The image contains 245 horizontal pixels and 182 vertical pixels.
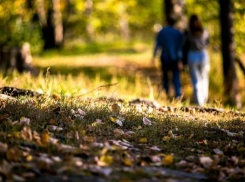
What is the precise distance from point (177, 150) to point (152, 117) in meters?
1.17

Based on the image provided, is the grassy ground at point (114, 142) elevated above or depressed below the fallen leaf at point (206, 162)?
above

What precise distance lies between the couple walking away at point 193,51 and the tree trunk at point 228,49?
137cm

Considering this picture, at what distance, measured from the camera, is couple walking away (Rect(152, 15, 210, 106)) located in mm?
9141

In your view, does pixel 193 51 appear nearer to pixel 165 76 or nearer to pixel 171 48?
pixel 171 48

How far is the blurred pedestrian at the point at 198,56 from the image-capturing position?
9.12 meters

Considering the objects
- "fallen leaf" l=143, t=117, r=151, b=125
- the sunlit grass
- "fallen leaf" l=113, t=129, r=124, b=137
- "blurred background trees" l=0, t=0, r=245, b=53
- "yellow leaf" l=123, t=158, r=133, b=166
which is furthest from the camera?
"blurred background trees" l=0, t=0, r=245, b=53

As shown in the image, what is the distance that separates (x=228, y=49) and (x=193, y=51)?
6.49 feet

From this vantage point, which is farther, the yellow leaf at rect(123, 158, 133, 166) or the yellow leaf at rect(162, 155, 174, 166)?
the yellow leaf at rect(162, 155, 174, 166)

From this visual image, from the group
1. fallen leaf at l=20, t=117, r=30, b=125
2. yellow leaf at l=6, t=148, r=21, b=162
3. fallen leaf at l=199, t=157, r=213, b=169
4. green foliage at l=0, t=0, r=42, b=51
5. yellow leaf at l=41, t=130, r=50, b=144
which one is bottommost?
fallen leaf at l=199, t=157, r=213, b=169

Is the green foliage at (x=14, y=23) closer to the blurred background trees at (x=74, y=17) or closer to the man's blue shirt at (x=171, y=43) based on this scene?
the blurred background trees at (x=74, y=17)

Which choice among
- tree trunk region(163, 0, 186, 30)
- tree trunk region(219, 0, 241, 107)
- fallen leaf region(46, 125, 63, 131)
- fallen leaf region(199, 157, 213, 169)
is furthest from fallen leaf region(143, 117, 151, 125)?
tree trunk region(163, 0, 186, 30)

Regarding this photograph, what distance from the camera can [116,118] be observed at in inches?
202

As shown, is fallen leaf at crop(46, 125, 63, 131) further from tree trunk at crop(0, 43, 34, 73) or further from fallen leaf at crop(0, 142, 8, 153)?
tree trunk at crop(0, 43, 34, 73)

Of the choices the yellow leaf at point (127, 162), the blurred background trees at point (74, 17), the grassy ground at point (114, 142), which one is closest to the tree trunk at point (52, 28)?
the blurred background trees at point (74, 17)
